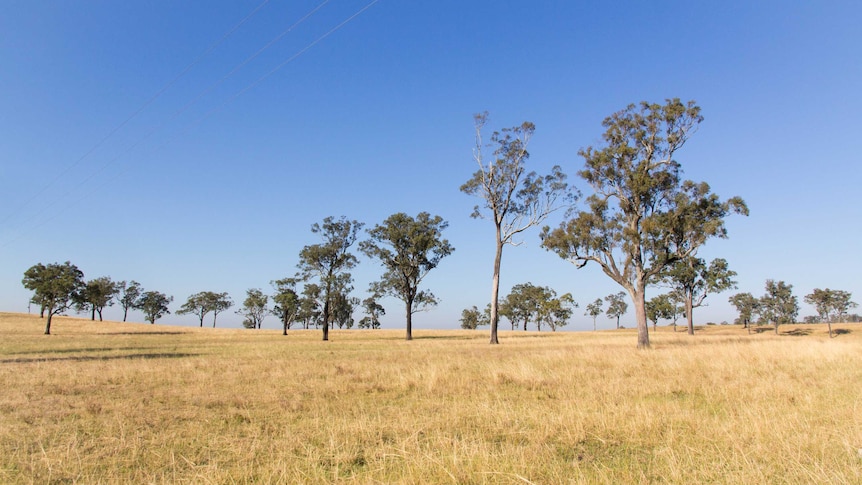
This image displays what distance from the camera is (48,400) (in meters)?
9.10

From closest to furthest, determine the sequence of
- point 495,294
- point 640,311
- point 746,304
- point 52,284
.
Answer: point 640,311 → point 495,294 → point 52,284 → point 746,304

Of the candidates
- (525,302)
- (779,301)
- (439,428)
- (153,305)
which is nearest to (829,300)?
(779,301)

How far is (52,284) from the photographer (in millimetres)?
53281

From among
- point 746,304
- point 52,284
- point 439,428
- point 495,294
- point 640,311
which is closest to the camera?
point 439,428

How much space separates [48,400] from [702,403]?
45.2 feet

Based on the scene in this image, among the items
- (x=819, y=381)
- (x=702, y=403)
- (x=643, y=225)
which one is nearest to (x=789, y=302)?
(x=643, y=225)

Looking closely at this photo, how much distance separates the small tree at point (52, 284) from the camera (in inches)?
2106

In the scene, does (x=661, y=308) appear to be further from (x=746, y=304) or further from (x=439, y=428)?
(x=439, y=428)

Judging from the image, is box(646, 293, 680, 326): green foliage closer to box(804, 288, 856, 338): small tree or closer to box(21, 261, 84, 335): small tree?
box(804, 288, 856, 338): small tree

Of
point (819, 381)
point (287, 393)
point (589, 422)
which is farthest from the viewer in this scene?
point (819, 381)

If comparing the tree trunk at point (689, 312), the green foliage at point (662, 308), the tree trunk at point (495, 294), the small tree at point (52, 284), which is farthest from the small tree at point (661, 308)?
the small tree at point (52, 284)

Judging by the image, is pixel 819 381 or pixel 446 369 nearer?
pixel 819 381

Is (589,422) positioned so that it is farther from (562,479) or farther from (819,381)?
(819,381)

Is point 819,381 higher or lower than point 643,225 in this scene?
lower
